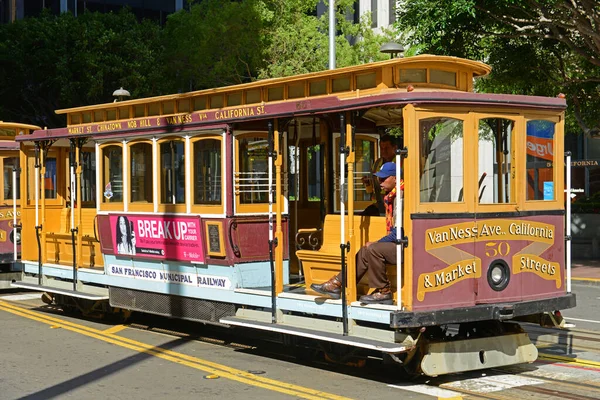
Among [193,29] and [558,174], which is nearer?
[558,174]

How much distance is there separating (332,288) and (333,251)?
0.80m

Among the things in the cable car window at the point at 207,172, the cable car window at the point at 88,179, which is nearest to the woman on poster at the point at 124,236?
the cable car window at the point at 88,179

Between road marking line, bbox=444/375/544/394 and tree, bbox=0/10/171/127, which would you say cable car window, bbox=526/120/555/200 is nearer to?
road marking line, bbox=444/375/544/394

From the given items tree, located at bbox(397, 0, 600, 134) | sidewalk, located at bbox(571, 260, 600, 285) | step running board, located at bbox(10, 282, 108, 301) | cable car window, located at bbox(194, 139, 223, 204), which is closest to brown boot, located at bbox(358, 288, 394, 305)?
cable car window, located at bbox(194, 139, 223, 204)

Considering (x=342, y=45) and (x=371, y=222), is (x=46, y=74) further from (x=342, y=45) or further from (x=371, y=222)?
(x=371, y=222)

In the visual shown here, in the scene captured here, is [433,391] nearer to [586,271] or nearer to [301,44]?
[586,271]

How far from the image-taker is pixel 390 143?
10.5 metres

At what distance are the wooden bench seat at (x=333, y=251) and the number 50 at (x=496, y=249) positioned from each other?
946mm

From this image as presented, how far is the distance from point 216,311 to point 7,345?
270cm

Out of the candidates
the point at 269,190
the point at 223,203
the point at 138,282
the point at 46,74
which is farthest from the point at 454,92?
the point at 46,74

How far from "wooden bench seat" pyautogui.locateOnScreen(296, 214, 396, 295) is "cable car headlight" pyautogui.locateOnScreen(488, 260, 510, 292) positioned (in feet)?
3.16

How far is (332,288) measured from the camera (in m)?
9.59

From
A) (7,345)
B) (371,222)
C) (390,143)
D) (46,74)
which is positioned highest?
(46,74)

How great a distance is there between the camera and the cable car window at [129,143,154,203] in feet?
40.8
